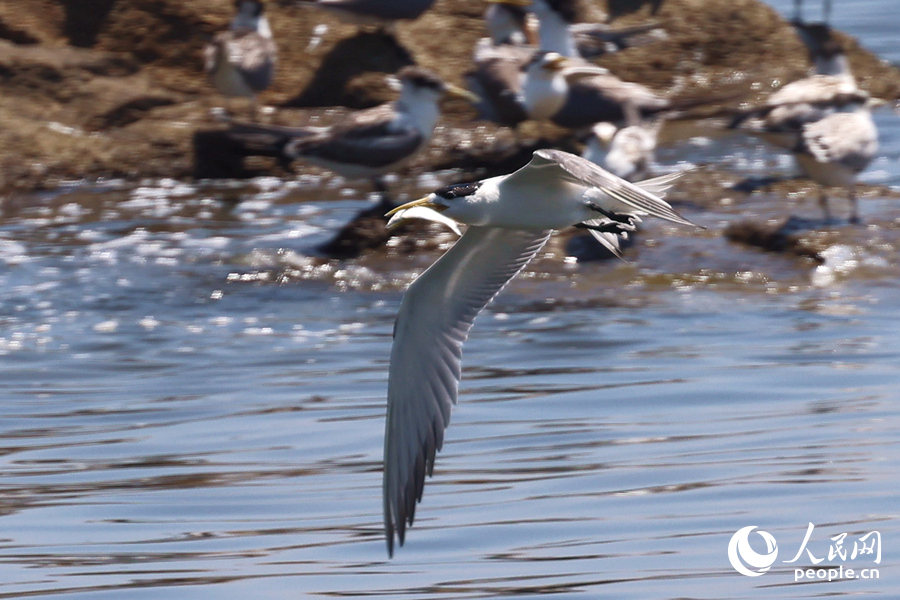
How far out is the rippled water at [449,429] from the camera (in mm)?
4844

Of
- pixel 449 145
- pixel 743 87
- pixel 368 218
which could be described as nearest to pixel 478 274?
pixel 368 218

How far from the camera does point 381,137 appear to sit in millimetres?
9883

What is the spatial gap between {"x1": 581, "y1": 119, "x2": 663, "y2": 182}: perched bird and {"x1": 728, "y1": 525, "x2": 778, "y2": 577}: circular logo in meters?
4.54

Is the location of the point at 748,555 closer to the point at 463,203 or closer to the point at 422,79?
the point at 463,203

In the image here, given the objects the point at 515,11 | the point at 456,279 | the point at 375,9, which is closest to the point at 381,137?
the point at 375,9

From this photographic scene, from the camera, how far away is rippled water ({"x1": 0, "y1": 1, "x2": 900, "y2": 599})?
4.84m

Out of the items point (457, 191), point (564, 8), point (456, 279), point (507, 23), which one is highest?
point (457, 191)

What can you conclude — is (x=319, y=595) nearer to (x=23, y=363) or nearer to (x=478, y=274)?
(x=478, y=274)

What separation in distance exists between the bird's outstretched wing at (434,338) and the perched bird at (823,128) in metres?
4.12

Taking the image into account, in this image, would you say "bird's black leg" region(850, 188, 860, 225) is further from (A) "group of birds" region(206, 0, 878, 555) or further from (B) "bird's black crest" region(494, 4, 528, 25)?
(B) "bird's black crest" region(494, 4, 528, 25)

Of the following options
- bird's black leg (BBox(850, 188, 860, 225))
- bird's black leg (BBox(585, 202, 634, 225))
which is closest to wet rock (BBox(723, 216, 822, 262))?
bird's black leg (BBox(850, 188, 860, 225))

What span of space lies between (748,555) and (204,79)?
→ 895 cm

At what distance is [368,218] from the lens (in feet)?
30.6

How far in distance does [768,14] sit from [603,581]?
10186 mm
